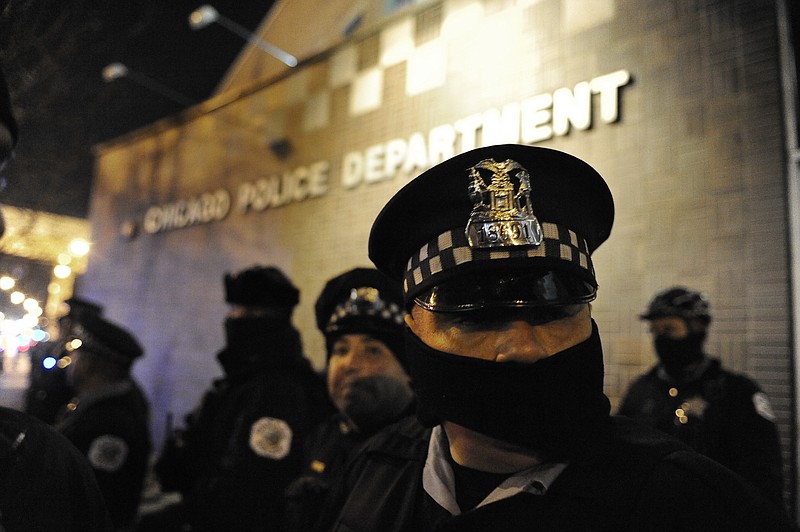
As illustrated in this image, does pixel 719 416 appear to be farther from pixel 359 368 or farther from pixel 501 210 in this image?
pixel 501 210

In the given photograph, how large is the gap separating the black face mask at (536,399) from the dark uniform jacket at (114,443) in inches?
84.4

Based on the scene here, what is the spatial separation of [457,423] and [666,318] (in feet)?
7.41

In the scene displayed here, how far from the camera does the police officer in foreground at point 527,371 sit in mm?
939

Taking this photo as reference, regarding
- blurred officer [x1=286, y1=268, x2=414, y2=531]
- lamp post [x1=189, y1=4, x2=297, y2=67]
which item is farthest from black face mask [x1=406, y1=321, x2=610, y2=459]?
lamp post [x1=189, y1=4, x2=297, y2=67]

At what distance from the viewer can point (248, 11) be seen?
18.3ft

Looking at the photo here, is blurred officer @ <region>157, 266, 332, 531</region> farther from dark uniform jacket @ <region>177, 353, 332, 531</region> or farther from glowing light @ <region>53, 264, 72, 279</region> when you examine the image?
glowing light @ <region>53, 264, 72, 279</region>

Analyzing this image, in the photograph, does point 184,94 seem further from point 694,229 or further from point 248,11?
point 694,229

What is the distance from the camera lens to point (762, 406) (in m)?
2.69

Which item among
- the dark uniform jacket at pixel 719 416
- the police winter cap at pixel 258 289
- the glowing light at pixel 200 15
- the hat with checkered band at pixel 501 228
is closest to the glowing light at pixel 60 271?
the hat with checkered band at pixel 501 228

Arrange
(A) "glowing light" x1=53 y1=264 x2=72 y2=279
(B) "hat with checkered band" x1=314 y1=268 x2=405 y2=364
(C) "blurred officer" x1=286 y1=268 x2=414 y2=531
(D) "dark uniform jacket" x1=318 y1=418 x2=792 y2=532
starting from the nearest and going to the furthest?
(D) "dark uniform jacket" x1=318 y1=418 x2=792 y2=532, (A) "glowing light" x1=53 y1=264 x2=72 y2=279, (C) "blurred officer" x1=286 y1=268 x2=414 y2=531, (B) "hat with checkered band" x1=314 y1=268 x2=405 y2=364

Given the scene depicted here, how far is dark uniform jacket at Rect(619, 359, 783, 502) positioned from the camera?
2.66 metres

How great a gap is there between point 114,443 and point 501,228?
2.41 m

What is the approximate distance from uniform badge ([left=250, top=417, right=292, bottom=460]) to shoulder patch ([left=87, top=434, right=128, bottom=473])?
26.8 inches

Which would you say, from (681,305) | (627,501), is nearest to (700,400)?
(681,305)
